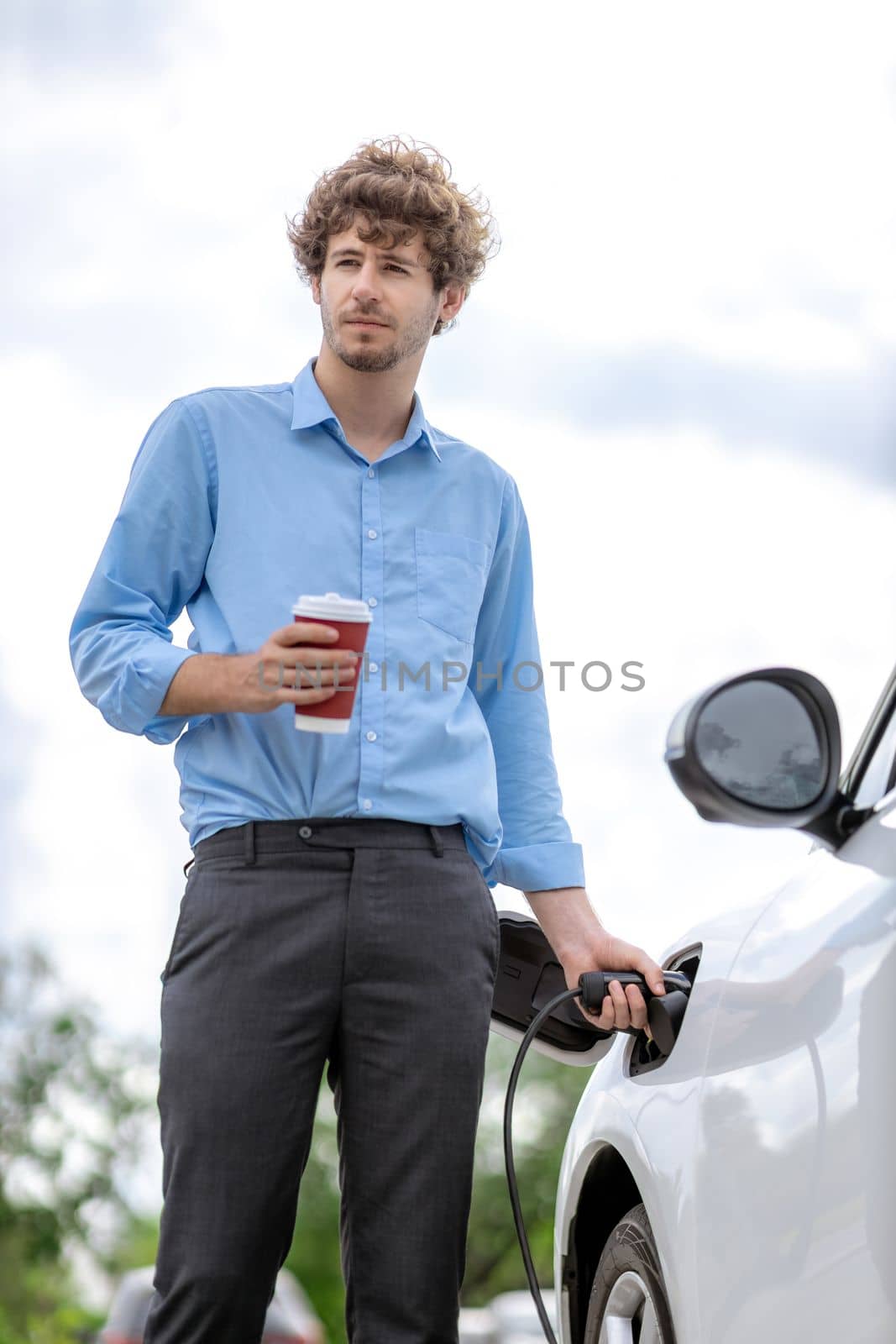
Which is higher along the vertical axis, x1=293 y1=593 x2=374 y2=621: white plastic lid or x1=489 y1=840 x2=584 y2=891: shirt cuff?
x1=293 y1=593 x2=374 y2=621: white plastic lid

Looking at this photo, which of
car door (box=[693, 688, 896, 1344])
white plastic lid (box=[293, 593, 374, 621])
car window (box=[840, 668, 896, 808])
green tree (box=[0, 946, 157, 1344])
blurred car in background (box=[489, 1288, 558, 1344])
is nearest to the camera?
car door (box=[693, 688, 896, 1344])

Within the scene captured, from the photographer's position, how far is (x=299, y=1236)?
3891 centimetres

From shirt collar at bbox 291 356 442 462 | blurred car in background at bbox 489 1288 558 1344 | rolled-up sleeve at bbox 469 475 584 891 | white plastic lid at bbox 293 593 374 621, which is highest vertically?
shirt collar at bbox 291 356 442 462

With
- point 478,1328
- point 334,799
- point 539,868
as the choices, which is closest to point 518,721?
point 539,868

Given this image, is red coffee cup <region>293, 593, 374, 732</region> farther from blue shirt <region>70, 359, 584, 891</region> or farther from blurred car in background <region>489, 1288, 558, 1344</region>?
blurred car in background <region>489, 1288, 558, 1344</region>

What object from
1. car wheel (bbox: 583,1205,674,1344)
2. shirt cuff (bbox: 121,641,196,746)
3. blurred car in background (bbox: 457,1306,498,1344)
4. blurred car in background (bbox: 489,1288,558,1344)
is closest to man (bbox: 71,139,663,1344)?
shirt cuff (bbox: 121,641,196,746)

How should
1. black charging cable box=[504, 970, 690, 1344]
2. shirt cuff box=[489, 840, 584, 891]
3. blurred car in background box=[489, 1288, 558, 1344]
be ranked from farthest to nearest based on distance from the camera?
1. blurred car in background box=[489, 1288, 558, 1344]
2. shirt cuff box=[489, 840, 584, 891]
3. black charging cable box=[504, 970, 690, 1344]

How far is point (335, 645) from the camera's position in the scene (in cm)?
198

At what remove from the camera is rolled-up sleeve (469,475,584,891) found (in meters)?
2.60

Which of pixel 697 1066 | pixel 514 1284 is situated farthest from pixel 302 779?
pixel 514 1284

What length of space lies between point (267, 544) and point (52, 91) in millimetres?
69140

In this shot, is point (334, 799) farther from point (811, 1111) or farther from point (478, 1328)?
point (478, 1328)

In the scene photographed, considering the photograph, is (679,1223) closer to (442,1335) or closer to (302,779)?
(442,1335)

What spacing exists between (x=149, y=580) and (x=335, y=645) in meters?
0.49
